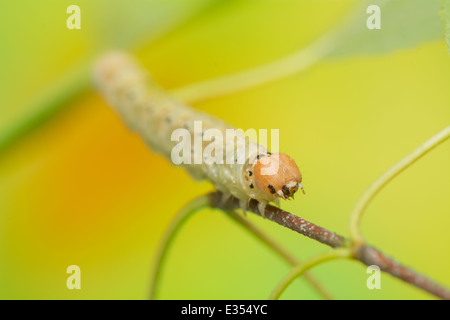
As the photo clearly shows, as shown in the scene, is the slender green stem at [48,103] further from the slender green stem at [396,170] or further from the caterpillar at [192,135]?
the slender green stem at [396,170]

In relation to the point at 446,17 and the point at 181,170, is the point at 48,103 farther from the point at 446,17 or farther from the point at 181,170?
the point at 446,17

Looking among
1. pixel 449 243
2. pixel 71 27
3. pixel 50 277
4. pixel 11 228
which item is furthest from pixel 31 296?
pixel 449 243

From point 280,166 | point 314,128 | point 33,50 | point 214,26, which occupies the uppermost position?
point 214,26

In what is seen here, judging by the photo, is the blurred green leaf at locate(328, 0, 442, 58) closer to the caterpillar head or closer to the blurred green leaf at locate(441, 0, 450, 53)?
the blurred green leaf at locate(441, 0, 450, 53)

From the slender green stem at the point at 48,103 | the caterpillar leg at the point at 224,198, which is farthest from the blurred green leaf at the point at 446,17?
the slender green stem at the point at 48,103

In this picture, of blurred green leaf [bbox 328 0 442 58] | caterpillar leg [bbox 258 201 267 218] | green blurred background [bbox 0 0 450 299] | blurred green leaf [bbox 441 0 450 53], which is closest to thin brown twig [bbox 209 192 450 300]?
caterpillar leg [bbox 258 201 267 218]

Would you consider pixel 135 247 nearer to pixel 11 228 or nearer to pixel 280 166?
pixel 11 228
